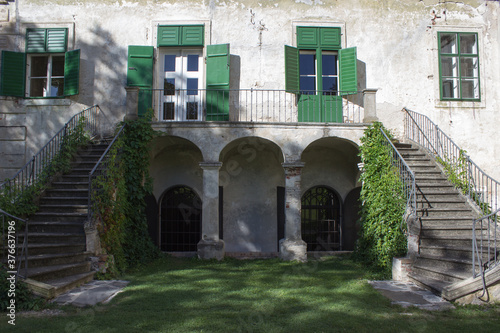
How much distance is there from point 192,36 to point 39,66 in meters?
4.53

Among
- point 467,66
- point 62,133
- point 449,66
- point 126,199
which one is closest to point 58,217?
point 126,199

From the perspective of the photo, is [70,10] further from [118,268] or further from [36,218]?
[118,268]

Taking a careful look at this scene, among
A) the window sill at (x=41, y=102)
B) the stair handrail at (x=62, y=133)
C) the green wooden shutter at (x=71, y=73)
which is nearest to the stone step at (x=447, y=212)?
the stair handrail at (x=62, y=133)

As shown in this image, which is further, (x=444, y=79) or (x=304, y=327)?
(x=444, y=79)

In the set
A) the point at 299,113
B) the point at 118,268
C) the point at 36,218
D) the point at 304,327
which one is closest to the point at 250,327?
the point at 304,327

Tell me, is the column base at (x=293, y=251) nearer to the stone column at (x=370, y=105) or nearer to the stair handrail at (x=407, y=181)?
the stair handrail at (x=407, y=181)

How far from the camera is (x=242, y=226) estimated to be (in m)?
Answer: 11.7

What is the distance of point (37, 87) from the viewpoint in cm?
1160

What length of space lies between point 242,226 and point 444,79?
719cm

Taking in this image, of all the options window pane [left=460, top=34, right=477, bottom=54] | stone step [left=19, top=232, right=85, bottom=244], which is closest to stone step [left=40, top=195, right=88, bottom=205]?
stone step [left=19, top=232, right=85, bottom=244]

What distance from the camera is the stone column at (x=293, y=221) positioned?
1008 centimetres

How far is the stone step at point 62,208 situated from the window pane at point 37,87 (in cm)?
443

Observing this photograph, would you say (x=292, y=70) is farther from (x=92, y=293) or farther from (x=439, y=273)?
(x=92, y=293)

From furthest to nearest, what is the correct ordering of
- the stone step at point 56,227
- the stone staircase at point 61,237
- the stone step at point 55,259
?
the stone step at point 56,227, the stone step at point 55,259, the stone staircase at point 61,237
